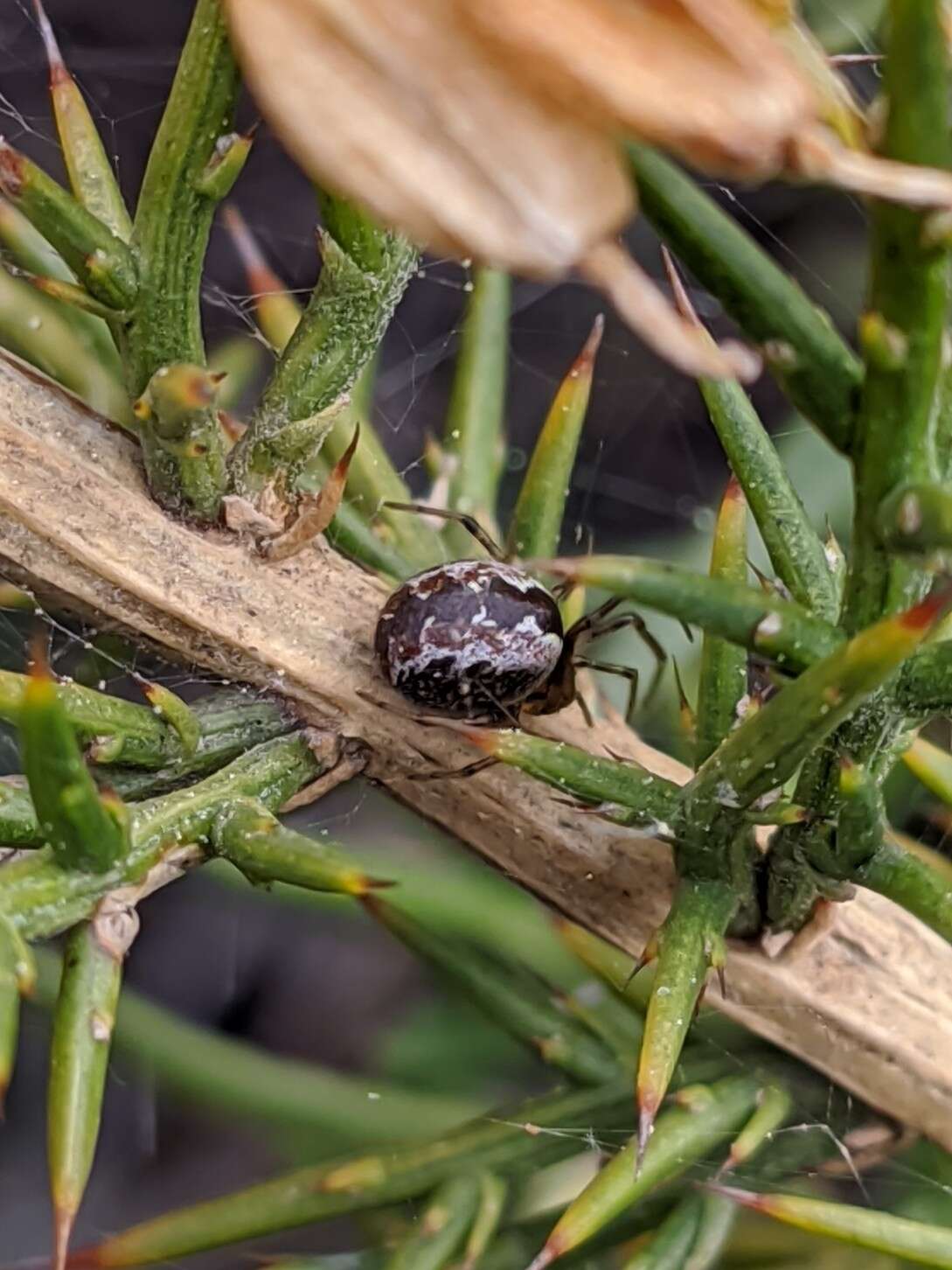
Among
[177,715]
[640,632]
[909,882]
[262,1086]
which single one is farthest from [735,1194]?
[262,1086]

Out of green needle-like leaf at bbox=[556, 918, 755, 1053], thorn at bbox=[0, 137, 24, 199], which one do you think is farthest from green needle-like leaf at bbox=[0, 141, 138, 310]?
green needle-like leaf at bbox=[556, 918, 755, 1053]

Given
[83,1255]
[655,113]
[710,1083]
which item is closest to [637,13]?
[655,113]

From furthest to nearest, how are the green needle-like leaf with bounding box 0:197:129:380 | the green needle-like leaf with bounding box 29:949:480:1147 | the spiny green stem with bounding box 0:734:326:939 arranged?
the green needle-like leaf with bounding box 29:949:480:1147
the green needle-like leaf with bounding box 0:197:129:380
the spiny green stem with bounding box 0:734:326:939

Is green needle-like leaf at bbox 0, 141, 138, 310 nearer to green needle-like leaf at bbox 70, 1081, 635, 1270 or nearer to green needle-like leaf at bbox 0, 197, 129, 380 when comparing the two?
green needle-like leaf at bbox 0, 197, 129, 380

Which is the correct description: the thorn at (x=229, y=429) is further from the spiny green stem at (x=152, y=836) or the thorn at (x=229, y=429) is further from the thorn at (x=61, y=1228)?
the thorn at (x=61, y=1228)

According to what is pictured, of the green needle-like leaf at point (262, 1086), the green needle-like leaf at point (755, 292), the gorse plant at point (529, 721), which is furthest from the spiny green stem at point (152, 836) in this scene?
the green needle-like leaf at point (262, 1086)

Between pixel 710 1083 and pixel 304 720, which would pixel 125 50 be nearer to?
pixel 304 720
